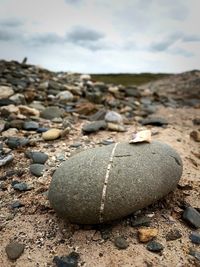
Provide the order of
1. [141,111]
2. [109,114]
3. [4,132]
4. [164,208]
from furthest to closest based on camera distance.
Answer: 1. [141,111]
2. [109,114]
3. [4,132]
4. [164,208]

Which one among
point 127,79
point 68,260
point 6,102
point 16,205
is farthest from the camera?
point 127,79

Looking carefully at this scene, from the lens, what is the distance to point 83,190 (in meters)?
3.79

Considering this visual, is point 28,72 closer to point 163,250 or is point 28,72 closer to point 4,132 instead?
point 4,132

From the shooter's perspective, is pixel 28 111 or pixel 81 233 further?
pixel 28 111

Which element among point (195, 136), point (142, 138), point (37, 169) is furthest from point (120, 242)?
point (195, 136)

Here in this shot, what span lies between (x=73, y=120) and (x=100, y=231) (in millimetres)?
4351

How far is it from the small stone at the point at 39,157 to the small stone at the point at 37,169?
0.43 feet

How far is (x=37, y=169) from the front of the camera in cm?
512

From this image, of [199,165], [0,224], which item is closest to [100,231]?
[0,224]

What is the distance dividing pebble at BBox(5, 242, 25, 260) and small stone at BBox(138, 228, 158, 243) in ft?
4.20

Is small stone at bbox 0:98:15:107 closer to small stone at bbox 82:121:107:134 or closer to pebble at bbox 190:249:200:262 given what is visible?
small stone at bbox 82:121:107:134

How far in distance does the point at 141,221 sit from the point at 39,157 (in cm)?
210

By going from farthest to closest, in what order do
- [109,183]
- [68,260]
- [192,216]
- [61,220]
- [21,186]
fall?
[21,186]
[192,216]
[61,220]
[109,183]
[68,260]

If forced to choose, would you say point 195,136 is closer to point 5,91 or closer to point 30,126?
point 30,126
